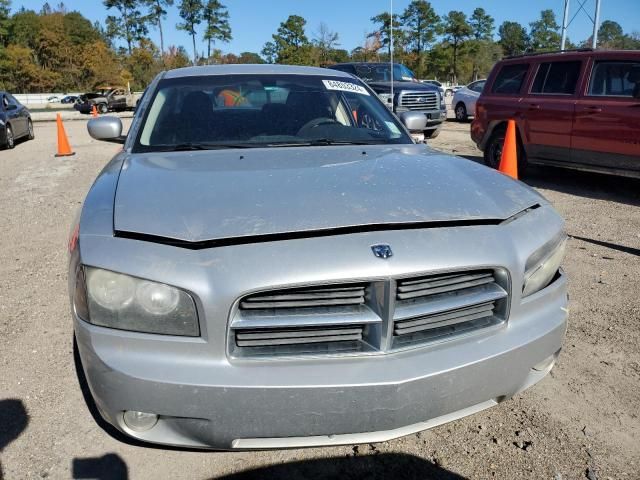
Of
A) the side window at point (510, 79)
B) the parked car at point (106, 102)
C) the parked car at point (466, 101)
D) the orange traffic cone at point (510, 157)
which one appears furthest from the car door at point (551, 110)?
the parked car at point (106, 102)

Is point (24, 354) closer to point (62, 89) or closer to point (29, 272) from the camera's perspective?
point (29, 272)

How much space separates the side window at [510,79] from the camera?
8328 mm

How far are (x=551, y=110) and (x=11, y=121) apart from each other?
42.9 ft

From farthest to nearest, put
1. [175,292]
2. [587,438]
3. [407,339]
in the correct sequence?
[587,438] < [407,339] < [175,292]

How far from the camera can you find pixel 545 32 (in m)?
78.9

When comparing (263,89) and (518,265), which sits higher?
(263,89)

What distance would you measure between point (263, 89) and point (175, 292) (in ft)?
7.09

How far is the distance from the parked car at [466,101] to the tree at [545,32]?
6278 cm

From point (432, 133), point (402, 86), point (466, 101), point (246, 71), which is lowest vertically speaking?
point (432, 133)

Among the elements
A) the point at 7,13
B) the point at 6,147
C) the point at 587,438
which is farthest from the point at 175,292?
the point at 7,13

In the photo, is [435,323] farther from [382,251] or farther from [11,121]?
[11,121]

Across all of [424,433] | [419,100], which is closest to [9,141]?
[419,100]

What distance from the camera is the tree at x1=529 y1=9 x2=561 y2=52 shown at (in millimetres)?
75375

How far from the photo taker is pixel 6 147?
13.7 meters
